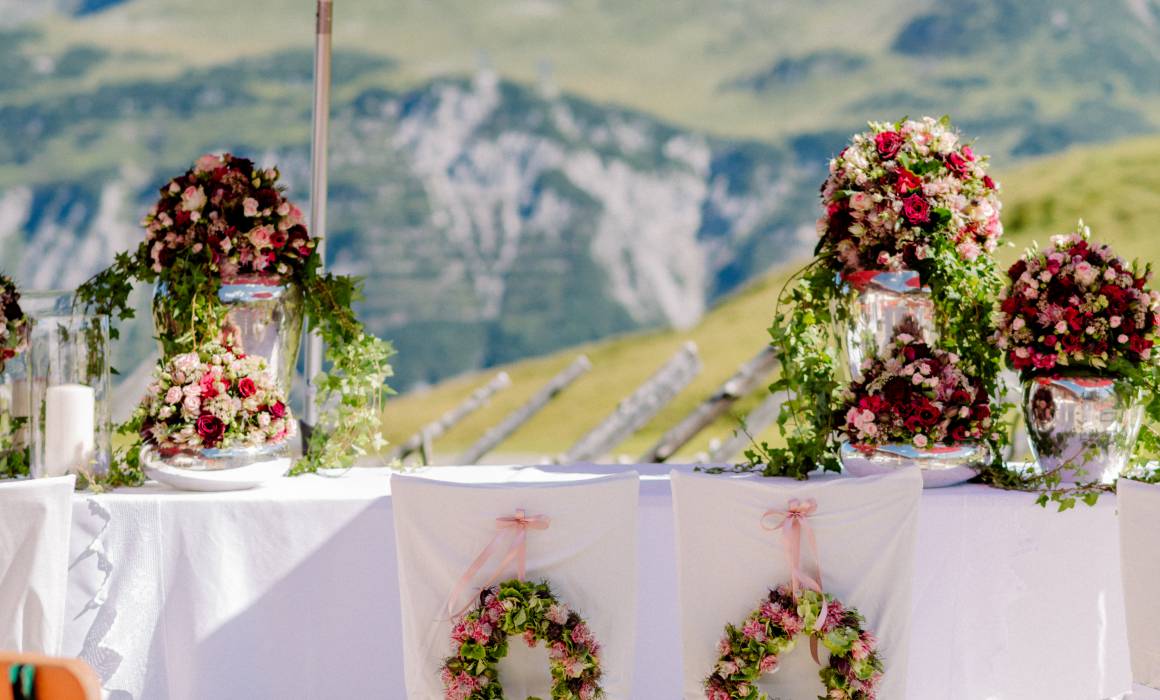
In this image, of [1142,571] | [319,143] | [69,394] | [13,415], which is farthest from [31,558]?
[1142,571]

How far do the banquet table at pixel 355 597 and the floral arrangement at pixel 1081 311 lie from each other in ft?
1.28

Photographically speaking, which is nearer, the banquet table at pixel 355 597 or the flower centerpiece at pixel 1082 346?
the banquet table at pixel 355 597

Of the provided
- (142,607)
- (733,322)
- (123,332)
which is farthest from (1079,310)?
(123,332)

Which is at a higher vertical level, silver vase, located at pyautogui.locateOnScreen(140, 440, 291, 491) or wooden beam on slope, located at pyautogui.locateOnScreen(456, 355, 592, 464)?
wooden beam on slope, located at pyautogui.locateOnScreen(456, 355, 592, 464)

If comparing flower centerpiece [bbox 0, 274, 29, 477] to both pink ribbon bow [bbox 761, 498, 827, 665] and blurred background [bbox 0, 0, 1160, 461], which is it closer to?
pink ribbon bow [bbox 761, 498, 827, 665]

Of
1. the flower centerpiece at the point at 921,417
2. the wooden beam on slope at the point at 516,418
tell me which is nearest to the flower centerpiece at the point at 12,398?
the flower centerpiece at the point at 921,417

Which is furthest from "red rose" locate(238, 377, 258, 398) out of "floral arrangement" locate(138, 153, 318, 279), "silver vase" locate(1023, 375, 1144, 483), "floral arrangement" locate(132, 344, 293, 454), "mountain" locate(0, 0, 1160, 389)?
"mountain" locate(0, 0, 1160, 389)

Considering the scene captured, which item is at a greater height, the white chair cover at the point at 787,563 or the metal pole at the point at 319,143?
the metal pole at the point at 319,143

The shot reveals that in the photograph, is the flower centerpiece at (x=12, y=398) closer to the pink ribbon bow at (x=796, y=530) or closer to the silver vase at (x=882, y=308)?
the pink ribbon bow at (x=796, y=530)

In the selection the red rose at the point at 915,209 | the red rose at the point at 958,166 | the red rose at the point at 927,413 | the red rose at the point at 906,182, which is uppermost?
the red rose at the point at 958,166

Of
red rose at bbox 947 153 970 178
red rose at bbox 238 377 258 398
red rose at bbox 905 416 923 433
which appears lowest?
red rose at bbox 905 416 923 433

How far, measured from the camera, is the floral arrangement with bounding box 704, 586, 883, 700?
258 centimetres

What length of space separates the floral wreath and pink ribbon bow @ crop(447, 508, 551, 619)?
465 millimetres

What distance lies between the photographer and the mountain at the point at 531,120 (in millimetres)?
32844
